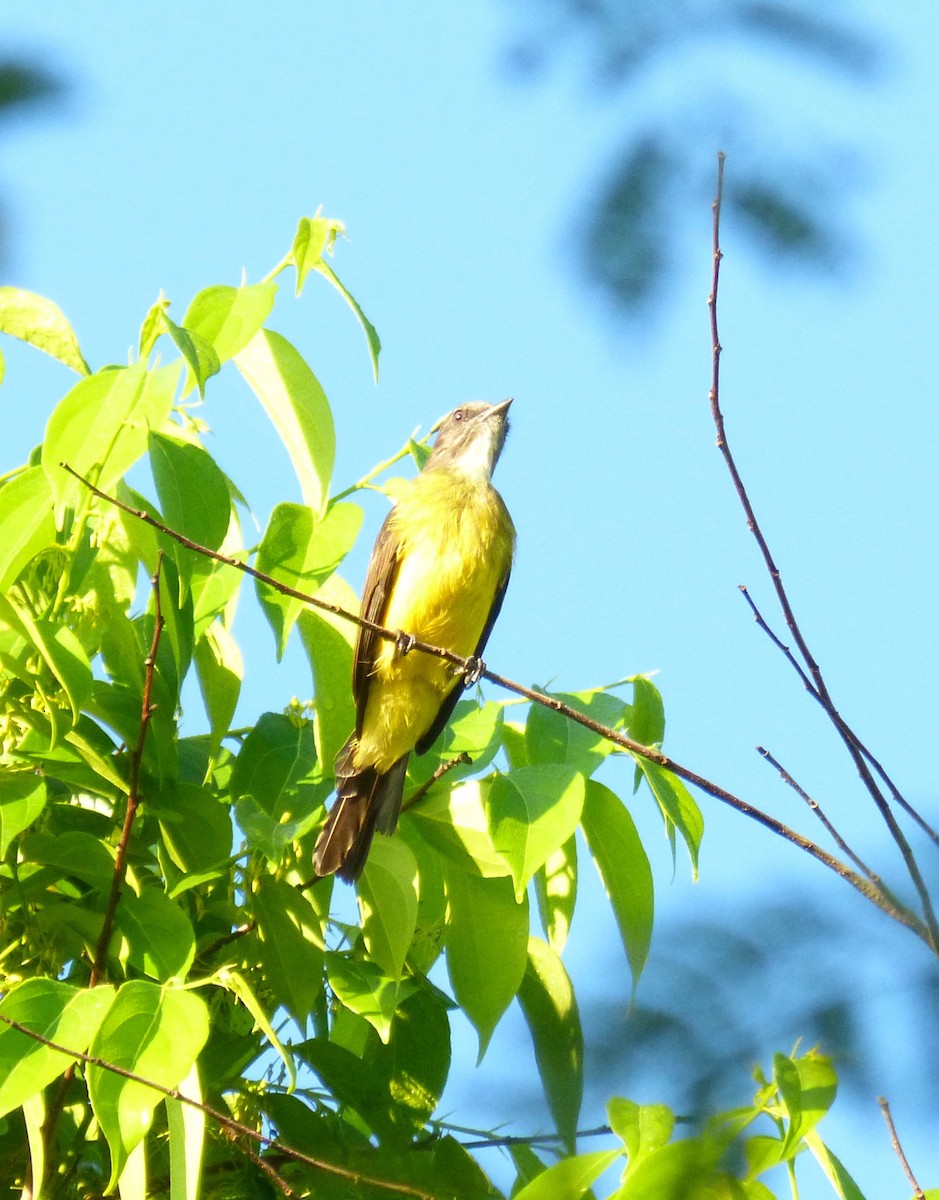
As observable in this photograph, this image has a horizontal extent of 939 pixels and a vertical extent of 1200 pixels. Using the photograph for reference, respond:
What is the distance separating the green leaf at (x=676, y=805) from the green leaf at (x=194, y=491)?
109 cm

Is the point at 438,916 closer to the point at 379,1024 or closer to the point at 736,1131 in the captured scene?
the point at 379,1024

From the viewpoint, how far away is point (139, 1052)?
2521mm

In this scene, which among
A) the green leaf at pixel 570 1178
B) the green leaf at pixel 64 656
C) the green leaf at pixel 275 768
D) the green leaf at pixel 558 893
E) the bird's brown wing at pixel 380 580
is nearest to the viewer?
the green leaf at pixel 570 1178

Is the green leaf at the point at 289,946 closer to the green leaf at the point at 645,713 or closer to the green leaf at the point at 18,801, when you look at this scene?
the green leaf at the point at 18,801

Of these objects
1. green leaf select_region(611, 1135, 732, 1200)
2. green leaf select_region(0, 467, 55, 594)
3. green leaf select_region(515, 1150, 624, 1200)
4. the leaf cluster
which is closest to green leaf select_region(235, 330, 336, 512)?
the leaf cluster

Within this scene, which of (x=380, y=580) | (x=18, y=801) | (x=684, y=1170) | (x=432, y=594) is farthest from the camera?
(x=380, y=580)

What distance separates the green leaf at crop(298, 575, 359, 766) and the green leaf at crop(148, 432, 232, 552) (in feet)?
1.47

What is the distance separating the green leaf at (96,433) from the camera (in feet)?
9.44

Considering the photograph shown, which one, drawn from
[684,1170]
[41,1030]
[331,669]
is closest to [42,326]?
[331,669]

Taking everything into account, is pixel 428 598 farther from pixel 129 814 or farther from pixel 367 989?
pixel 129 814

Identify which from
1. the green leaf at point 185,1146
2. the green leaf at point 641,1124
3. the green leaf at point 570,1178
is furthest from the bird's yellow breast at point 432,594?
the green leaf at point 641,1124

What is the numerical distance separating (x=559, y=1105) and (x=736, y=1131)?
319 mm

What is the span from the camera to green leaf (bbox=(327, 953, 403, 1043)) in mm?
3078

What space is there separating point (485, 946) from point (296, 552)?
3.22ft
